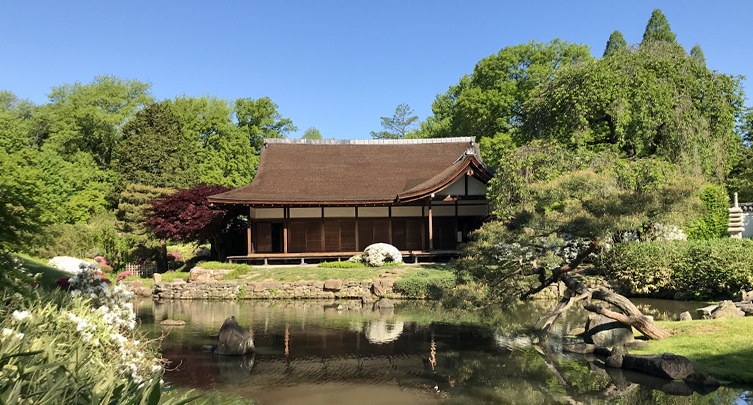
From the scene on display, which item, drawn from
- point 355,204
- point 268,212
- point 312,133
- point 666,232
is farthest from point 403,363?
point 312,133

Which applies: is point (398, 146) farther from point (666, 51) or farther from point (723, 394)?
point (723, 394)

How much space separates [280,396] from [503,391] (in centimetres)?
386

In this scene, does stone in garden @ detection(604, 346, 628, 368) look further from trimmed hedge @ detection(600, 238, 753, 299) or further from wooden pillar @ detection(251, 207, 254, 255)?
wooden pillar @ detection(251, 207, 254, 255)

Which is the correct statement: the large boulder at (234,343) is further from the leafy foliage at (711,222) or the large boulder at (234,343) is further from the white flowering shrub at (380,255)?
the leafy foliage at (711,222)

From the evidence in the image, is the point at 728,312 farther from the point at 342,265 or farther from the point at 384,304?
the point at 342,265

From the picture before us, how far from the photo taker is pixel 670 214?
37.4 feet

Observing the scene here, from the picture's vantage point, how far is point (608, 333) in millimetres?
11562

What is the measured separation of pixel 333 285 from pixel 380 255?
375 centimetres

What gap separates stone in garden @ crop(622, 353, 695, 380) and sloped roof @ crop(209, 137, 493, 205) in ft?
48.5

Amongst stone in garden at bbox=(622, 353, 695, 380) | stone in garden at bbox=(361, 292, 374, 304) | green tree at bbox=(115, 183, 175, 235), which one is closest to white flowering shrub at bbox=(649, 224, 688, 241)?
stone in garden at bbox=(622, 353, 695, 380)

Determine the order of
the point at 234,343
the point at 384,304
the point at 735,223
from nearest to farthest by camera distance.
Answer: the point at 234,343
the point at 384,304
the point at 735,223

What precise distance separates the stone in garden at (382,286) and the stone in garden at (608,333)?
8.89 metres

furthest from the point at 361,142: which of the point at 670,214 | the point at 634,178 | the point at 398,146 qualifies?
the point at 670,214

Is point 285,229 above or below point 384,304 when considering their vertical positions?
above
